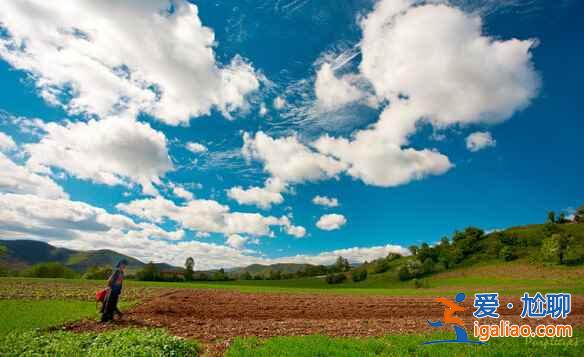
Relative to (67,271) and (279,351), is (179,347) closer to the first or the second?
(279,351)

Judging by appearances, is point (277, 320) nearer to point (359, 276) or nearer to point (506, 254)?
point (359, 276)

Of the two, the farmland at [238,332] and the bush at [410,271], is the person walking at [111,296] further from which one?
the bush at [410,271]

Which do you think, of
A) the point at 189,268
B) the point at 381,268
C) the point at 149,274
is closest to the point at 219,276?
the point at 189,268

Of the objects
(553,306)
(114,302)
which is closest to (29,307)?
(114,302)

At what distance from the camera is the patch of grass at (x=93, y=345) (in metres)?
10.0

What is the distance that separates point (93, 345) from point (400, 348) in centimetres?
1111

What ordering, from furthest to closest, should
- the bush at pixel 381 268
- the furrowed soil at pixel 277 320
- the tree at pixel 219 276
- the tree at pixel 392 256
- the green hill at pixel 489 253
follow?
the tree at pixel 392 256 → the bush at pixel 381 268 → the tree at pixel 219 276 → the green hill at pixel 489 253 → the furrowed soil at pixel 277 320

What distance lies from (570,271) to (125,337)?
10606cm

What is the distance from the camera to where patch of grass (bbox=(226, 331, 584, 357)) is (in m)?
10.1

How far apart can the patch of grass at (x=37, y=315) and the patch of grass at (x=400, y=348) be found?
10.9 meters

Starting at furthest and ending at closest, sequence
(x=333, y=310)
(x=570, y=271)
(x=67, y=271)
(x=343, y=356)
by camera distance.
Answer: (x=67, y=271) → (x=570, y=271) → (x=333, y=310) → (x=343, y=356)

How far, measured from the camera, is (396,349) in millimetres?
10914

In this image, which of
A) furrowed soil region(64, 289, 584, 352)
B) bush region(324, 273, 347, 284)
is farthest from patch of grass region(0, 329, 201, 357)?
bush region(324, 273, 347, 284)

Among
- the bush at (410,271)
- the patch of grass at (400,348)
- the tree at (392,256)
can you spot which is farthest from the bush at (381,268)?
the patch of grass at (400,348)
